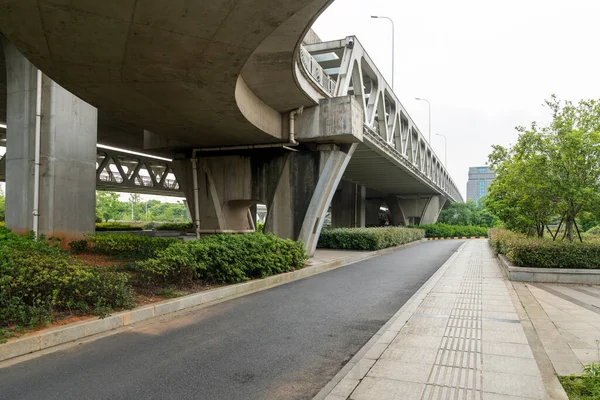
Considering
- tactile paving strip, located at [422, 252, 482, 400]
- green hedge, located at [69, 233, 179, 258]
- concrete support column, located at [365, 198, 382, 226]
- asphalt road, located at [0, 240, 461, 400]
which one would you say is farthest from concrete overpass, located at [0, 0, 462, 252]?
concrete support column, located at [365, 198, 382, 226]

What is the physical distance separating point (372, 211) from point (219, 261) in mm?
50548

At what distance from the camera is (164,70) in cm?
768

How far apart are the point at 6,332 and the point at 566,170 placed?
13722mm

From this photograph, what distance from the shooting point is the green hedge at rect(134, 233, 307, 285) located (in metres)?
8.19

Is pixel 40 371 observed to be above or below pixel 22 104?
Result: below

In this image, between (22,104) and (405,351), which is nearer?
(405,351)

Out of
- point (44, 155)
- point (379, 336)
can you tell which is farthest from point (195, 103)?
point (379, 336)

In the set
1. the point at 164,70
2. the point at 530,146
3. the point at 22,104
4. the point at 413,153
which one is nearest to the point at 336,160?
the point at 530,146

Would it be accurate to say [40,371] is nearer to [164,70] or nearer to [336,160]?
[164,70]

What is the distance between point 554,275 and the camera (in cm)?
1122

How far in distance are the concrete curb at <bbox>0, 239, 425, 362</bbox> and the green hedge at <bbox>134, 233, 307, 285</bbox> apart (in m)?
0.35

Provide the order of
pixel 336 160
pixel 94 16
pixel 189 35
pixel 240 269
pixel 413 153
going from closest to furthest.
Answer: pixel 94 16
pixel 189 35
pixel 240 269
pixel 336 160
pixel 413 153

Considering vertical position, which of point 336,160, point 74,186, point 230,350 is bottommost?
point 230,350

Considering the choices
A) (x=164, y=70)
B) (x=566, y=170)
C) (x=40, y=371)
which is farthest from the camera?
(x=566, y=170)
